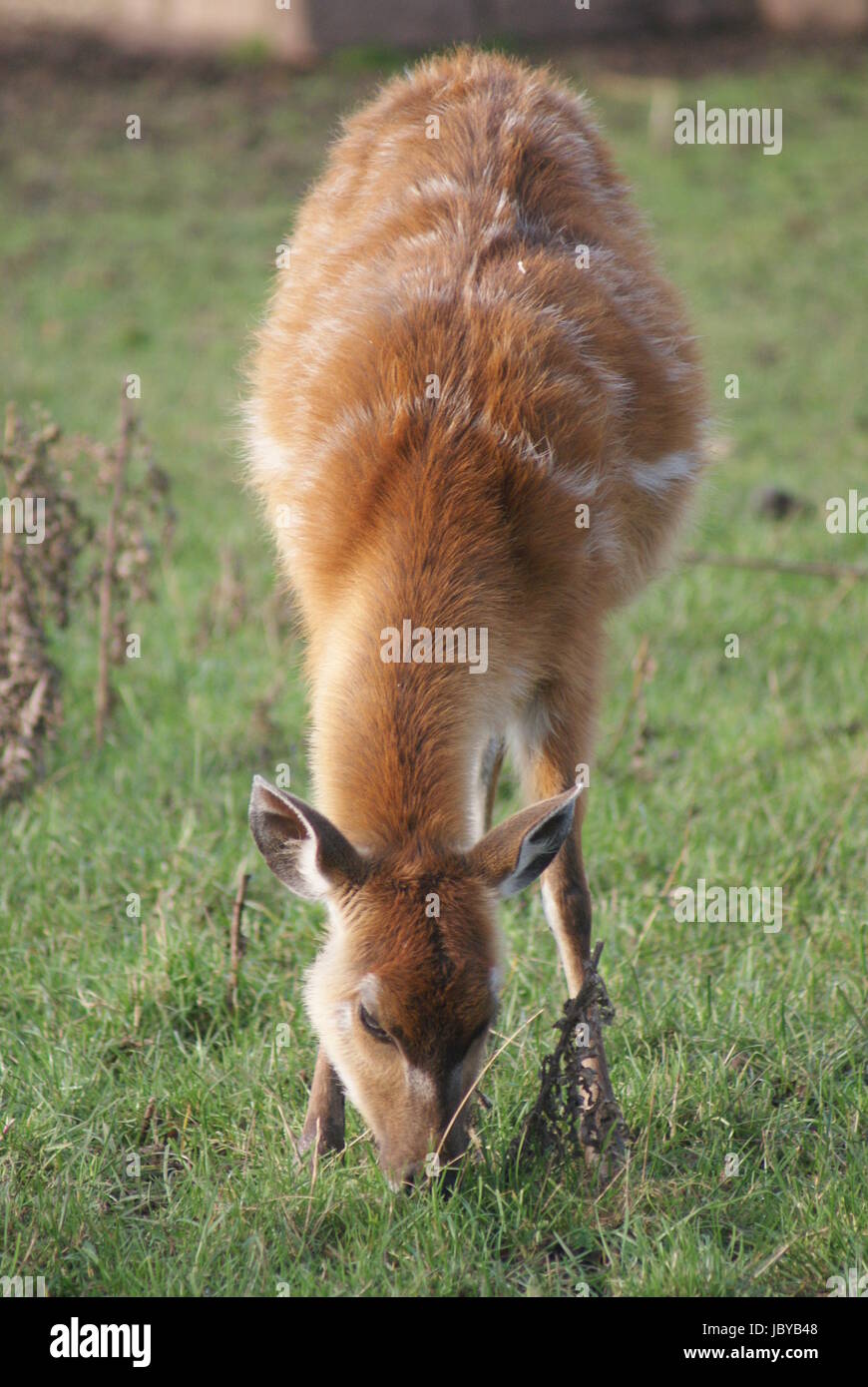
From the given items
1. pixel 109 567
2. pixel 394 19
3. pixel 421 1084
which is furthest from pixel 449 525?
pixel 394 19

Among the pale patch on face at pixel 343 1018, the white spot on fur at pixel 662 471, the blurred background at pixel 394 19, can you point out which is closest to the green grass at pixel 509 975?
the pale patch on face at pixel 343 1018

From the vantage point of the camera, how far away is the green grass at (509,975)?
12.1ft

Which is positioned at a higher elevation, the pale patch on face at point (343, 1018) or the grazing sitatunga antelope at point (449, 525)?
the grazing sitatunga antelope at point (449, 525)

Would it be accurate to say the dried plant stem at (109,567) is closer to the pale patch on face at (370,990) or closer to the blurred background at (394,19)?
the pale patch on face at (370,990)

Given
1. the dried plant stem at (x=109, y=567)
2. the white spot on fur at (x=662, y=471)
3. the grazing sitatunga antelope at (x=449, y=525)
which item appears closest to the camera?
the grazing sitatunga antelope at (x=449, y=525)

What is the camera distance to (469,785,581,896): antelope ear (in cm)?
371

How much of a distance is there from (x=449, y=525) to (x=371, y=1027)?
133cm

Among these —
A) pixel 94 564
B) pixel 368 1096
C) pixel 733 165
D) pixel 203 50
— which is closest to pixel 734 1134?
pixel 368 1096

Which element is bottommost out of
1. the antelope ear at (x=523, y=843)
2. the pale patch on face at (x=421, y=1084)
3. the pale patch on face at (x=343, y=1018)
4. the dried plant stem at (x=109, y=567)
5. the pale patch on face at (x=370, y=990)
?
the pale patch on face at (x=421, y=1084)

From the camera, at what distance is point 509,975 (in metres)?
4.81

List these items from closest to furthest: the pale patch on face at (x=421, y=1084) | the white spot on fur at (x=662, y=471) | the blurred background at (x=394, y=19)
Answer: the pale patch on face at (x=421, y=1084), the white spot on fur at (x=662, y=471), the blurred background at (x=394, y=19)

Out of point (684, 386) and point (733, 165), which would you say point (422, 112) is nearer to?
point (684, 386)

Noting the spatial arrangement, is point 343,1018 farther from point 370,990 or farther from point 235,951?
point 235,951

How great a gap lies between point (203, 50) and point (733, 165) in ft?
22.6
